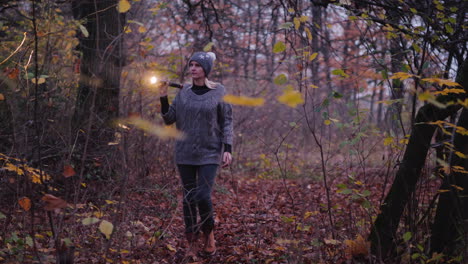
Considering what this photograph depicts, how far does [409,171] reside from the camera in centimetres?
320

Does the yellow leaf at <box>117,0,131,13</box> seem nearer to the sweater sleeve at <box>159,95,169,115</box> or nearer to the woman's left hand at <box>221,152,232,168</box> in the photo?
the sweater sleeve at <box>159,95,169,115</box>

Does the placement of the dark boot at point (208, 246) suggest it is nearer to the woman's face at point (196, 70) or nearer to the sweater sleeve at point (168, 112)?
the sweater sleeve at point (168, 112)

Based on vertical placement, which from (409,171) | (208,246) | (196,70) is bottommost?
(208,246)

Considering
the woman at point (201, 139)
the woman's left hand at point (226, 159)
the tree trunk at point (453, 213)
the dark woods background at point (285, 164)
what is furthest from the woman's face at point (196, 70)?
the tree trunk at point (453, 213)

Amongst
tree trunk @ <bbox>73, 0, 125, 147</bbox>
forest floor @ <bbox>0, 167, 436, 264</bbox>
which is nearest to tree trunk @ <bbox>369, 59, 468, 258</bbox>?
forest floor @ <bbox>0, 167, 436, 264</bbox>

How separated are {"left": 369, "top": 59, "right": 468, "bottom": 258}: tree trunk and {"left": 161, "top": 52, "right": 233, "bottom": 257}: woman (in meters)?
1.52

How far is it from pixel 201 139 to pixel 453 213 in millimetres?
2373

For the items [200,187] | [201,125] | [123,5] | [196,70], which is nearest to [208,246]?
[200,187]

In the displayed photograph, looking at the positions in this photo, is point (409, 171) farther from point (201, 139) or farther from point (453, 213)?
point (201, 139)

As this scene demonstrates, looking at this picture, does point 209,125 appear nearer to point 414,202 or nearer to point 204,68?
point 204,68

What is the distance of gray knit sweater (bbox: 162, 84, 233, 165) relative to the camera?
395 cm

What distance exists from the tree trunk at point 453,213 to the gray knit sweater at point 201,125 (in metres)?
2.04

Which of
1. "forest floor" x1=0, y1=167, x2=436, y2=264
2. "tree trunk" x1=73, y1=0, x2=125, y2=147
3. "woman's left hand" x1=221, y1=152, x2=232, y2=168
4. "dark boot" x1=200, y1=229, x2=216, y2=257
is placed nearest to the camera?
"forest floor" x1=0, y1=167, x2=436, y2=264

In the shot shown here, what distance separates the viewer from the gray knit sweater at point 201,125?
3951mm
